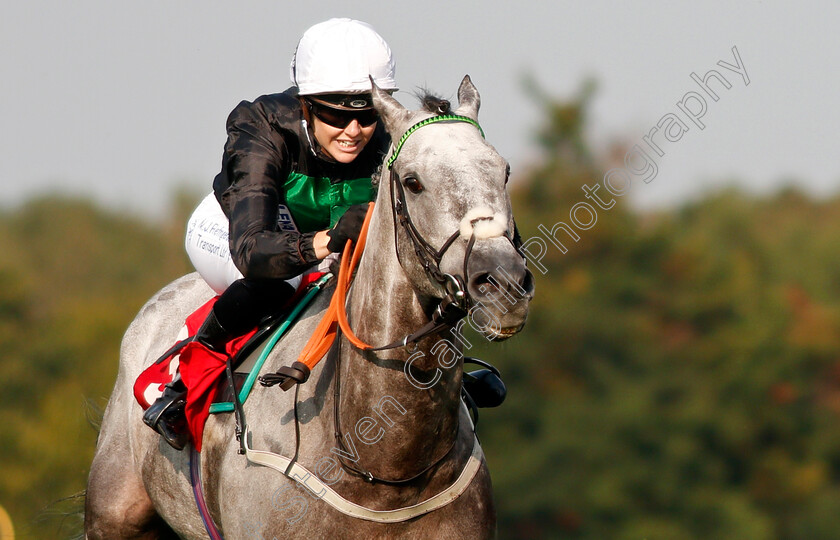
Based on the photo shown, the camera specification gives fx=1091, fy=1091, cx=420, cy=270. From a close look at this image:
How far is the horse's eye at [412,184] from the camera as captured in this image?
13.8ft

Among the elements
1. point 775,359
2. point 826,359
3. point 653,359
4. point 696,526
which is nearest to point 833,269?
point 826,359

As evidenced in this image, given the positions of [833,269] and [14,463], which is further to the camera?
[833,269]

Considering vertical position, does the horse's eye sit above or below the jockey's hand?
above

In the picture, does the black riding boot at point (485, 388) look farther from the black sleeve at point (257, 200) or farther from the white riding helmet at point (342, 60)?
the white riding helmet at point (342, 60)

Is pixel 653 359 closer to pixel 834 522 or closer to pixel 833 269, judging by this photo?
pixel 834 522

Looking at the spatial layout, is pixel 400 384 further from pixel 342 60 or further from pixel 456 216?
pixel 342 60

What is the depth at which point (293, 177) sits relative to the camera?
17.9 ft

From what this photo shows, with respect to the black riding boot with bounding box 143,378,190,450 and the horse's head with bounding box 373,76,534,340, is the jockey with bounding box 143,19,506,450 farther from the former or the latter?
the horse's head with bounding box 373,76,534,340

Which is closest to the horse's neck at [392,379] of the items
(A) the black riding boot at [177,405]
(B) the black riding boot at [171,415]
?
(A) the black riding boot at [177,405]

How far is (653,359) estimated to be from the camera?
40781 mm

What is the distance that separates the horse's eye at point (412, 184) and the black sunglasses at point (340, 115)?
101cm

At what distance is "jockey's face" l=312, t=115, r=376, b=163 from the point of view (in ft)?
17.2

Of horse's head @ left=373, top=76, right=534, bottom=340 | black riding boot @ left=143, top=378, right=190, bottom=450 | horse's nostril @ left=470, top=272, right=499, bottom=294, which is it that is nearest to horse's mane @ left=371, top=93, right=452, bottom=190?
horse's head @ left=373, top=76, right=534, bottom=340

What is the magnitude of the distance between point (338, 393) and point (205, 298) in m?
2.15
